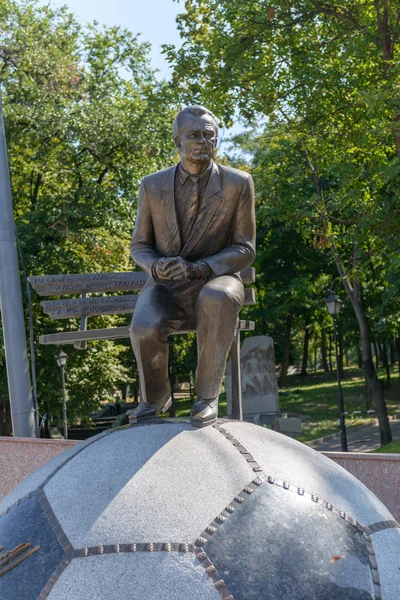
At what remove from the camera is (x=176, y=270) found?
15.1 ft

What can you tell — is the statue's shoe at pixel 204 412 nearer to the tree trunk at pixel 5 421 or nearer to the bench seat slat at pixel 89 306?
the bench seat slat at pixel 89 306

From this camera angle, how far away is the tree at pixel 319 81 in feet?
47.6

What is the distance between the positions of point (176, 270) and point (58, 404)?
18.0 meters

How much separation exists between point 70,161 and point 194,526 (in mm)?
18375

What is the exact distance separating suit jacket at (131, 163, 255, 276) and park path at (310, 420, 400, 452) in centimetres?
1524

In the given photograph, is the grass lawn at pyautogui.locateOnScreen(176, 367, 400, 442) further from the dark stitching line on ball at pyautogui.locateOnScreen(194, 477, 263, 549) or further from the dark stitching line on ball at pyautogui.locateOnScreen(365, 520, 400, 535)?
the dark stitching line on ball at pyautogui.locateOnScreen(194, 477, 263, 549)

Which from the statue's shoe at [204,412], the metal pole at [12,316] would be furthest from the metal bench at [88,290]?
the statue's shoe at [204,412]

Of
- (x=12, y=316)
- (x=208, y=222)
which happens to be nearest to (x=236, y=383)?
(x=208, y=222)

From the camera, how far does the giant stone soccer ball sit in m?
3.49

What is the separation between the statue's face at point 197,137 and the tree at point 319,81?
9530mm

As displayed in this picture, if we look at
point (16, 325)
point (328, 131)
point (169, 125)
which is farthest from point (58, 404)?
point (16, 325)

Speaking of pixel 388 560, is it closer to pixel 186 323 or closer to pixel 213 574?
pixel 213 574

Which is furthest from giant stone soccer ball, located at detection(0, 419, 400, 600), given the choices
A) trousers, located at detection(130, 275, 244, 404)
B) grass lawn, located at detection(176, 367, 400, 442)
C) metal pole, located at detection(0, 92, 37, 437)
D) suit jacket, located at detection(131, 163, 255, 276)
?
grass lawn, located at detection(176, 367, 400, 442)

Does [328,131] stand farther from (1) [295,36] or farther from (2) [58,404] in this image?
(2) [58,404]
